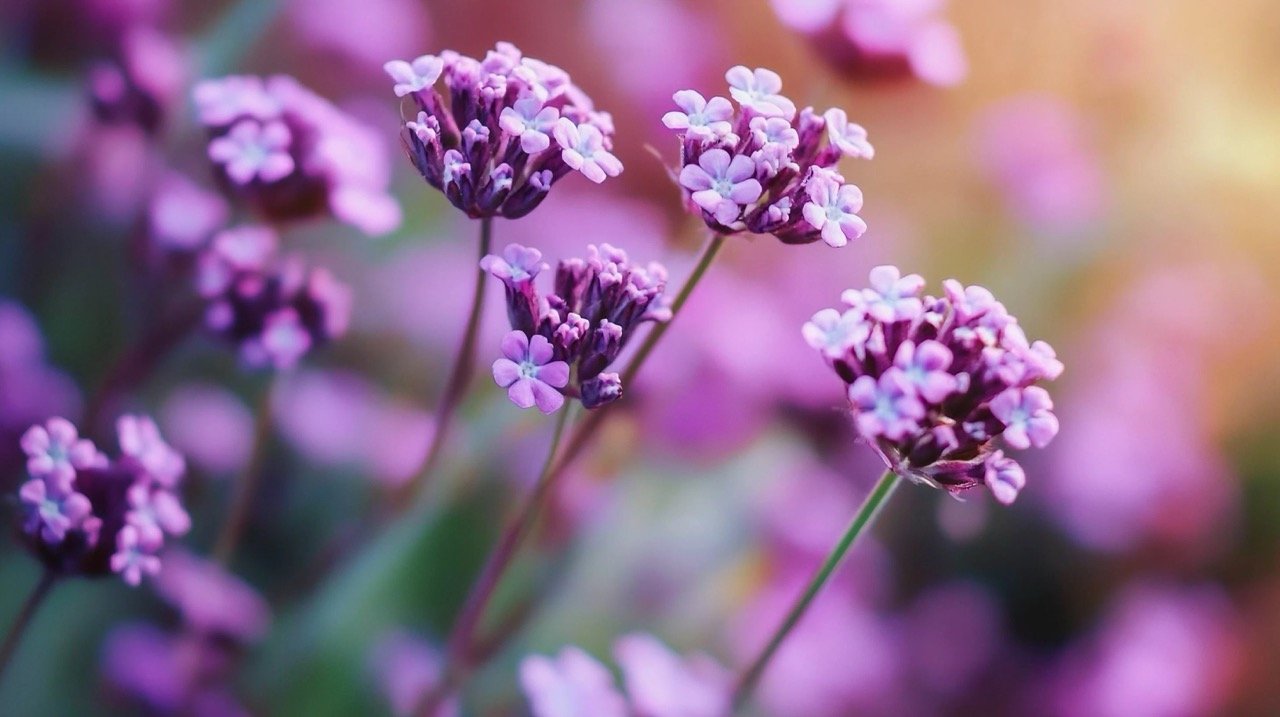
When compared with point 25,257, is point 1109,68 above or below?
above

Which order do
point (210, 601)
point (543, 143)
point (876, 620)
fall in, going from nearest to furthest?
point (543, 143) < point (210, 601) < point (876, 620)

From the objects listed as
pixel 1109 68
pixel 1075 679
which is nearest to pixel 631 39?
pixel 1109 68

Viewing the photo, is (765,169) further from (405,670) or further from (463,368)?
(405,670)

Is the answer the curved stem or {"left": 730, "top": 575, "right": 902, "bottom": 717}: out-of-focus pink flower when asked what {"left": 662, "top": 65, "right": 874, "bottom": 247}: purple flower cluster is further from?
{"left": 730, "top": 575, "right": 902, "bottom": 717}: out-of-focus pink flower

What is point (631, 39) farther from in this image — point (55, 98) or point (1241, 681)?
point (1241, 681)

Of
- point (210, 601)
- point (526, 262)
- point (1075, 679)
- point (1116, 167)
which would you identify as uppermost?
point (1116, 167)

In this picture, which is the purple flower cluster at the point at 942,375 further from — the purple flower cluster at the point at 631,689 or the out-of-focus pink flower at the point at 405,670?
the out-of-focus pink flower at the point at 405,670

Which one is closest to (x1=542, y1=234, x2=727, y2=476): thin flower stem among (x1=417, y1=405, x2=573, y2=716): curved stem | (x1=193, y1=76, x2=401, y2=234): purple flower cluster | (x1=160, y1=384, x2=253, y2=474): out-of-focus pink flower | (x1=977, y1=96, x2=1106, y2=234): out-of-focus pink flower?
(x1=417, y1=405, x2=573, y2=716): curved stem

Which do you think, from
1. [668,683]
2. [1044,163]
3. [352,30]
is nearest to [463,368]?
[668,683]
